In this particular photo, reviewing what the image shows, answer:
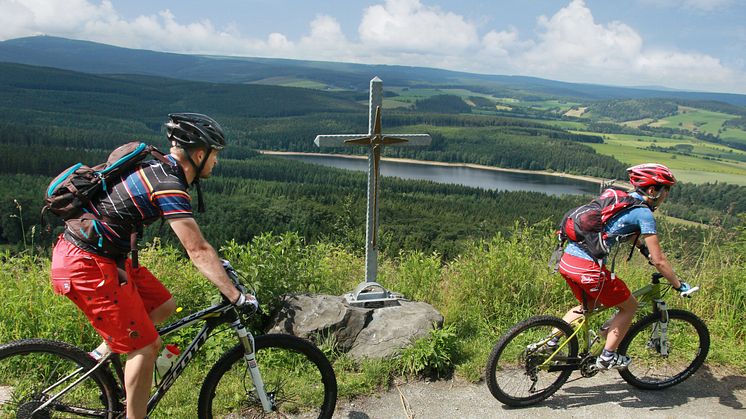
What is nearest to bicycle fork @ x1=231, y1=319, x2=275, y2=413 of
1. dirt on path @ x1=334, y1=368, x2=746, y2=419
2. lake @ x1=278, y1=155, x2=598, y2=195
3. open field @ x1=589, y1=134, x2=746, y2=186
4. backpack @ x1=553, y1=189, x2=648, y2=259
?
dirt on path @ x1=334, y1=368, x2=746, y2=419

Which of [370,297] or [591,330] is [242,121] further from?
[591,330]

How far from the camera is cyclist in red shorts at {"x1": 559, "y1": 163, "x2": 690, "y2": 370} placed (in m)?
3.72

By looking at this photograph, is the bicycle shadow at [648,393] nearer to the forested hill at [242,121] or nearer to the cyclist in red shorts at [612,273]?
the cyclist in red shorts at [612,273]

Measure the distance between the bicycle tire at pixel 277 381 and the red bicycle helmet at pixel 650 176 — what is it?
275 centimetres

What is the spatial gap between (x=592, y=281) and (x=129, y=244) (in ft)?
10.7

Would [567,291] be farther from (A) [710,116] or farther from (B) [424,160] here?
(A) [710,116]

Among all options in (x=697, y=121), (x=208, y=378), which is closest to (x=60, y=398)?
(x=208, y=378)

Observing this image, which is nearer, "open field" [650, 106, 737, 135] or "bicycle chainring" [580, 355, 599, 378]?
"bicycle chainring" [580, 355, 599, 378]

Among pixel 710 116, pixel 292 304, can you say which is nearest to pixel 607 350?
pixel 292 304

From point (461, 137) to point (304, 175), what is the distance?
195 feet

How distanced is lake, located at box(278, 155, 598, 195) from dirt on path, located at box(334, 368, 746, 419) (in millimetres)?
71392

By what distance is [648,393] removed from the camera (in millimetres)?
4320

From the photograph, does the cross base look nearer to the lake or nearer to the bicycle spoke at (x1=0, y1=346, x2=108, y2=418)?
the bicycle spoke at (x1=0, y1=346, x2=108, y2=418)

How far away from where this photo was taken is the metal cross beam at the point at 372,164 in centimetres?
495
